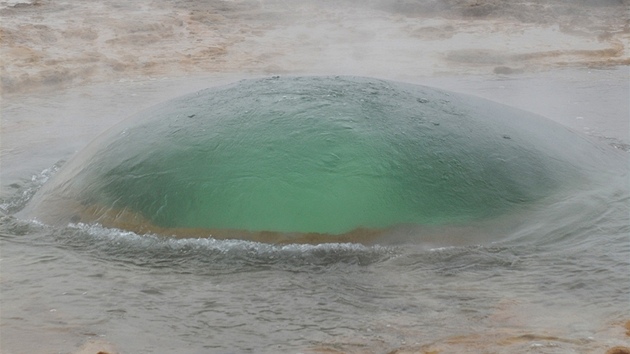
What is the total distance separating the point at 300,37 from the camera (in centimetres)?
1062

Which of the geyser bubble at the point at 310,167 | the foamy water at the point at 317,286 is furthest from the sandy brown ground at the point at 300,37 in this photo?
the geyser bubble at the point at 310,167

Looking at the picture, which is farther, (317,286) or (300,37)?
(300,37)

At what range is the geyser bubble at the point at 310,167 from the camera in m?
3.66

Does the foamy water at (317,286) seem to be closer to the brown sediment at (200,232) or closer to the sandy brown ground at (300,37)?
the brown sediment at (200,232)

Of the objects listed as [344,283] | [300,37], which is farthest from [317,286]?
[300,37]

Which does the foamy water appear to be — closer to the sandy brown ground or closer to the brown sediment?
the brown sediment

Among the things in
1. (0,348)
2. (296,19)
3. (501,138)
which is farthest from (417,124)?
(296,19)

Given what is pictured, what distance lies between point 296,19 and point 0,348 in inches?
375

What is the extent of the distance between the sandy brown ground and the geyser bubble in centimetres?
463

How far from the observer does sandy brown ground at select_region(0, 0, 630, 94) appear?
903 cm

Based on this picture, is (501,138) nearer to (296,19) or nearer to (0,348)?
(0,348)

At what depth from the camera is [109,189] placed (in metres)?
3.96

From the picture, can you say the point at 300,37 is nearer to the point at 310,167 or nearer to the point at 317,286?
the point at 310,167

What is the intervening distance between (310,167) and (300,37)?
282 inches
